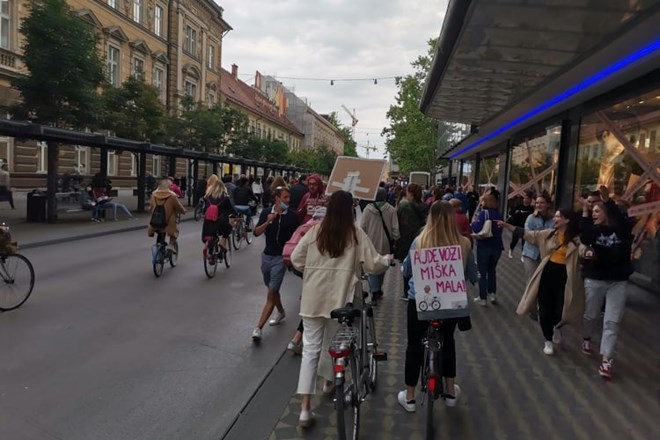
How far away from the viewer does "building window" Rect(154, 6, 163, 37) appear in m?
38.5

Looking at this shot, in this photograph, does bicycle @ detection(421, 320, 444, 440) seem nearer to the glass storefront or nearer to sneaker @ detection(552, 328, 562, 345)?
sneaker @ detection(552, 328, 562, 345)

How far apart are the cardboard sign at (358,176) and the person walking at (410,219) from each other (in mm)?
1797

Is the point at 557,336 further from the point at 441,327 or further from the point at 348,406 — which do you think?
the point at 348,406

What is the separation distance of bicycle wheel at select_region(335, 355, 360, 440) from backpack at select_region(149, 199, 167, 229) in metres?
6.38

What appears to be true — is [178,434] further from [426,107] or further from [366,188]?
[426,107]

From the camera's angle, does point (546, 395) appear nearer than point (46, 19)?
Yes

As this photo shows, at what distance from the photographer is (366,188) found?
6.29 m

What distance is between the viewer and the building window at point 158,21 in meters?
38.5

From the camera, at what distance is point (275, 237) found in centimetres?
593

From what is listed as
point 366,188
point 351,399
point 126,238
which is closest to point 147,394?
point 351,399

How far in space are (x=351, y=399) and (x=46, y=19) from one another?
58.1ft

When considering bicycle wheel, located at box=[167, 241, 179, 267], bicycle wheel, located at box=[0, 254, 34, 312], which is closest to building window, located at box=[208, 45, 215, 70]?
bicycle wheel, located at box=[167, 241, 179, 267]

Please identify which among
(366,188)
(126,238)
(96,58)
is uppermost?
(96,58)

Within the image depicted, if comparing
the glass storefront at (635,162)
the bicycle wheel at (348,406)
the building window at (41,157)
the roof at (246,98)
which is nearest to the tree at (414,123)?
the roof at (246,98)
